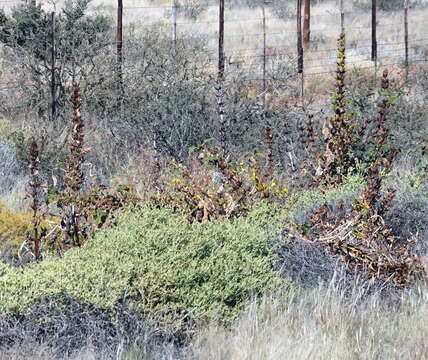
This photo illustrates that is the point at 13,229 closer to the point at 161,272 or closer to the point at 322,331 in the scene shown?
the point at 161,272

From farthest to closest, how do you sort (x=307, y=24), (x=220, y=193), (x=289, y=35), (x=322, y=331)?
(x=289, y=35), (x=307, y=24), (x=220, y=193), (x=322, y=331)

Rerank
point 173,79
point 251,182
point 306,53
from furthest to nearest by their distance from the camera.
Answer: point 306,53 → point 173,79 → point 251,182

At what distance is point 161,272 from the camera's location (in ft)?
14.7

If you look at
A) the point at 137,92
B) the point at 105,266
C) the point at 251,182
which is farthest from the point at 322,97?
the point at 105,266

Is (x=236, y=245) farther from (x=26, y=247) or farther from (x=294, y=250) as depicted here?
(x=26, y=247)

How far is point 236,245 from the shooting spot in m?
5.07

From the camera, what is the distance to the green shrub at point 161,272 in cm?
429

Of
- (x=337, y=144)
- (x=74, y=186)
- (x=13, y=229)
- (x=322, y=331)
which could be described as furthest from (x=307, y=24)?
(x=322, y=331)

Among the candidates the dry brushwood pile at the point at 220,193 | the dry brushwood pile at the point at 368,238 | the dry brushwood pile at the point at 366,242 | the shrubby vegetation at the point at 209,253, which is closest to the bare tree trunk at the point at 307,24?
the shrubby vegetation at the point at 209,253

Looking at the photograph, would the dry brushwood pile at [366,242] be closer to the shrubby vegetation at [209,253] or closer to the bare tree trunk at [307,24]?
the shrubby vegetation at [209,253]

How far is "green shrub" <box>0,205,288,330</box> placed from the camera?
14.1 ft

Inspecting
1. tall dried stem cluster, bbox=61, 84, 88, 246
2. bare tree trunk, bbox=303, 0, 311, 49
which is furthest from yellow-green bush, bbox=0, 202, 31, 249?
bare tree trunk, bbox=303, 0, 311, 49

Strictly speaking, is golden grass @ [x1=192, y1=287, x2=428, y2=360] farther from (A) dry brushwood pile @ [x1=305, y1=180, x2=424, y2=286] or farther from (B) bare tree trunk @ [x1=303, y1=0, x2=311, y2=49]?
(B) bare tree trunk @ [x1=303, y1=0, x2=311, y2=49]

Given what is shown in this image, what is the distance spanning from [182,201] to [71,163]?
866mm
